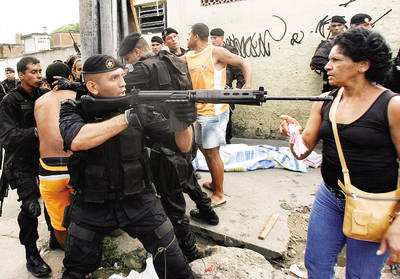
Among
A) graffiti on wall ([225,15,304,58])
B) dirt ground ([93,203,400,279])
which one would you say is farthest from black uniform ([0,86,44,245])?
graffiti on wall ([225,15,304,58])

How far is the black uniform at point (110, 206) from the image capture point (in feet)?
6.03

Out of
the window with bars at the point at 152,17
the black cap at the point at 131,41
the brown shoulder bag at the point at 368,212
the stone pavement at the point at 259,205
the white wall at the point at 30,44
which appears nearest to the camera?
the brown shoulder bag at the point at 368,212

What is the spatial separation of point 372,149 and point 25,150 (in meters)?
2.82

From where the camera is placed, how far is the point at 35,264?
2.65 m

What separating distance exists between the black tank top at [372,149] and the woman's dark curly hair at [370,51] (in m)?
0.13

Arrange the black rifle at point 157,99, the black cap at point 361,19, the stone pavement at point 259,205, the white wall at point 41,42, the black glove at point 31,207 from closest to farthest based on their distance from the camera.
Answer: the black rifle at point 157,99 < the black glove at point 31,207 < the stone pavement at point 259,205 < the black cap at point 361,19 < the white wall at point 41,42

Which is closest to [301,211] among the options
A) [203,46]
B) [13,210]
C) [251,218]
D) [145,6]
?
[251,218]

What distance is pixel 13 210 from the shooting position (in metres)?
4.11

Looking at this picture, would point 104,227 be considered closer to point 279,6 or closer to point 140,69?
point 140,69

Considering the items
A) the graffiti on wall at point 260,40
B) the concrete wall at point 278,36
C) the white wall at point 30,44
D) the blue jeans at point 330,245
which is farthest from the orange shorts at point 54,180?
the white wall at point 30,44

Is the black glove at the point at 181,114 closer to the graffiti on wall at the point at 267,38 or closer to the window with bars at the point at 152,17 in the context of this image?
the graffiti on wall at the point at 267,38

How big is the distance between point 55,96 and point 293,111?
177 inches

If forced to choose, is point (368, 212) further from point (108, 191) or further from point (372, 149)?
point (108, 191)

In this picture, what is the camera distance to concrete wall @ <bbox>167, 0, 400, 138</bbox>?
16.9ft
